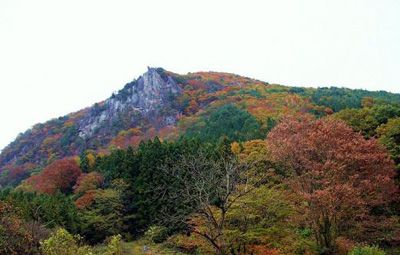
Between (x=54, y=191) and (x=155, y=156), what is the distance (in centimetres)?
1412

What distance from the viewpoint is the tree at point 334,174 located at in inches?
899

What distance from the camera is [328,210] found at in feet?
76.9


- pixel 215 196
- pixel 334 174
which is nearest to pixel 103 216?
pixel 215 196

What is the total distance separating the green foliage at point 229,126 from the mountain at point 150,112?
1.94 ft

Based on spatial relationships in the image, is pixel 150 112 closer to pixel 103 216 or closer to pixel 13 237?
pixel 103 216

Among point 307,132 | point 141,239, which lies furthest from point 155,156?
point 307,132

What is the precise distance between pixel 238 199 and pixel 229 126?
48.4 metres

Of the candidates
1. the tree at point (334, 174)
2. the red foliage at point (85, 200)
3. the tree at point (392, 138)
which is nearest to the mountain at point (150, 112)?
the red foliage at point (85, 200)

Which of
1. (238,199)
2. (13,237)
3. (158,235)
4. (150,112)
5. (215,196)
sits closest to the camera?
(13,237)

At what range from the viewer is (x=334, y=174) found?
23531 millimetres

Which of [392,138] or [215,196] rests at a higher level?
[392,138]

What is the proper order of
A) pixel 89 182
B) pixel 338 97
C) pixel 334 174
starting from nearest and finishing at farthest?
pixel 334 174, pixel 89 182, pixel 338 97

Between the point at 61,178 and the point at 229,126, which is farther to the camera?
the point at 229,126

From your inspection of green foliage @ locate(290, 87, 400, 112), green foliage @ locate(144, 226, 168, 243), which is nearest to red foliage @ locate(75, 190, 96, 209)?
green foliage @ locate(144, 226, 168, 243)
